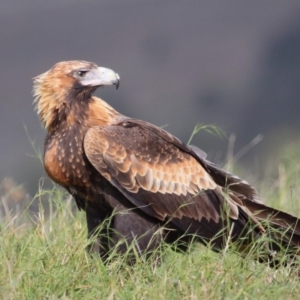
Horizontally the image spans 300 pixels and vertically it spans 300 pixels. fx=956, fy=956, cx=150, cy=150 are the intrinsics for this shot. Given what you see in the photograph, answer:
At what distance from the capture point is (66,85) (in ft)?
19.5

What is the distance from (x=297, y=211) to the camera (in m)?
6.40

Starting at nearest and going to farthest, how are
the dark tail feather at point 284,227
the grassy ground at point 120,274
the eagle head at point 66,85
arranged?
1. the grassy ground at point 120,274
2. the dark tail feather at point 284,227
3. the eagle head at point 66,85

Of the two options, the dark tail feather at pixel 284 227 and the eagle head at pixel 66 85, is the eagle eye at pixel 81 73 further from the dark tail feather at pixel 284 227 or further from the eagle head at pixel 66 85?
the dark tail feather at pixel 284 227

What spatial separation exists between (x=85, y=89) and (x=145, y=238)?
40.7 inches

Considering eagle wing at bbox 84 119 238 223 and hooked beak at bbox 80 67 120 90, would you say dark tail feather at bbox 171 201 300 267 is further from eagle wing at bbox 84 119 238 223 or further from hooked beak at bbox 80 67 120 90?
hooked beak at bbox 80 67 120 90

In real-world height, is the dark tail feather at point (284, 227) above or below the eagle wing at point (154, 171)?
below

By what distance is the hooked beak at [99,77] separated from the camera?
591 cm

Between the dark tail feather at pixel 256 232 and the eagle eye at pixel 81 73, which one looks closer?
the dark tail feather at pixel 256 232

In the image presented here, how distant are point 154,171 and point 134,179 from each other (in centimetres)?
20

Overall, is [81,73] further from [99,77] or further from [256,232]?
[256,232]

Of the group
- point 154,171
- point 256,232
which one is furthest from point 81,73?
point 256,232

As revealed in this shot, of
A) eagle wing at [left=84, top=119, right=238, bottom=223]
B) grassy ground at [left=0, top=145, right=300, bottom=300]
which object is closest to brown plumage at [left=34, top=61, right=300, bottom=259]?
eagle wing at [left=84, top=119, right=238, bottom=223]

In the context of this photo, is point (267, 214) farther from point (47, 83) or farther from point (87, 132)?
point (47, 83)

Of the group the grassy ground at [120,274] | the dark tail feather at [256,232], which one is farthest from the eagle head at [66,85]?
the dark tail feather at [256,232]
